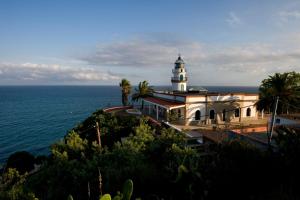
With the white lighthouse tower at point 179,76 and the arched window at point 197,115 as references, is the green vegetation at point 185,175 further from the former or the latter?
the white lighthouse tower at point 179,76

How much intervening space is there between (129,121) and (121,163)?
51.3ft

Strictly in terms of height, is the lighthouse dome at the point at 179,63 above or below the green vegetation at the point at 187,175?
above

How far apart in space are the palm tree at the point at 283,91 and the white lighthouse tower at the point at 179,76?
14.6 metres

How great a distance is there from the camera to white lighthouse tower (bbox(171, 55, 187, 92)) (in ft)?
127

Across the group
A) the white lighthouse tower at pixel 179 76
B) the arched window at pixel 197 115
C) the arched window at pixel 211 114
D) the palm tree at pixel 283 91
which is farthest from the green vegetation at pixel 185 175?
the white lighthouse tower at pixel 179 76

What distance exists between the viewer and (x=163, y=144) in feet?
44.3

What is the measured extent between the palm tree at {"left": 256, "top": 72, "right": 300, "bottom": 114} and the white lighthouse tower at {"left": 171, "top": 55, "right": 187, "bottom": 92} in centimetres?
1457

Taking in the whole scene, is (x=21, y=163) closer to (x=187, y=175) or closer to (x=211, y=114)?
(x=187, y=175)

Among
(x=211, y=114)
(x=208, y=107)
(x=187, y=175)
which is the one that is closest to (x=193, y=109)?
(x=208, y=107)

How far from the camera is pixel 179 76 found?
39.2m

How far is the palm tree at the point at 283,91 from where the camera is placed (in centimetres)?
2661

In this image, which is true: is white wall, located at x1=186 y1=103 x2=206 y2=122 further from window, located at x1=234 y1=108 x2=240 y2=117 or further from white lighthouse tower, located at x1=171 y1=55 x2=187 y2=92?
white lighthouse tower, located at x1=171 y1=55 x2=187 y2=92

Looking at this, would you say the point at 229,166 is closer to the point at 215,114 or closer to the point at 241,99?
the point at 215,114

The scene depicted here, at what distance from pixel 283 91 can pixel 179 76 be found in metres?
17.0
